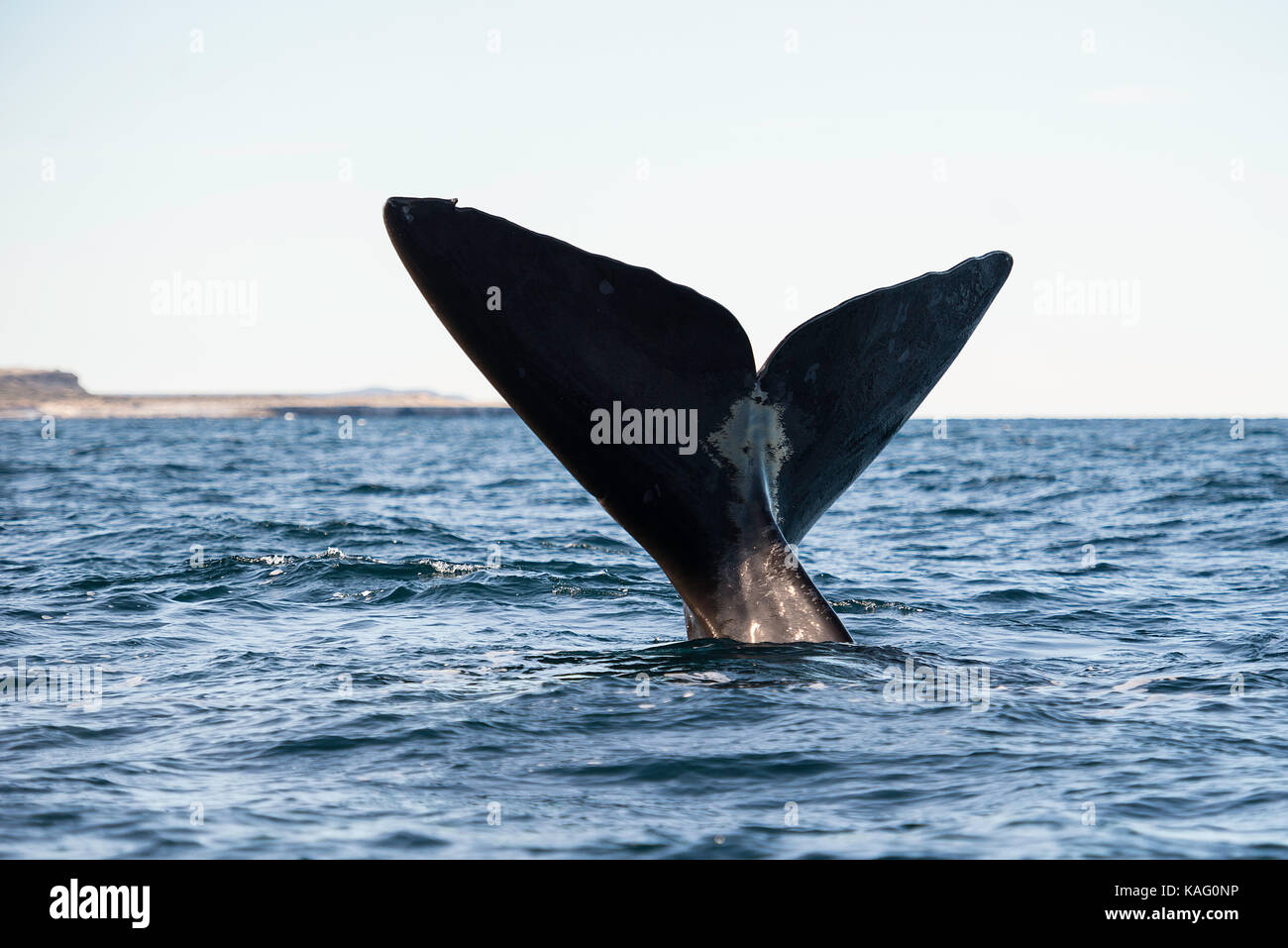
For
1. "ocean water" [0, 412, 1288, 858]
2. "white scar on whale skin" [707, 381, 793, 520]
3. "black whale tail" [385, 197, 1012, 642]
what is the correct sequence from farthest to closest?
"white scar on whale skin" [707, 381, 793, 520] < "black whale tail" [385, 197, 1012, 642] < "ocean water" [0, 412, 1288, 858]

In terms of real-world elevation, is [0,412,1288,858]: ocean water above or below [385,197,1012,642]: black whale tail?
below

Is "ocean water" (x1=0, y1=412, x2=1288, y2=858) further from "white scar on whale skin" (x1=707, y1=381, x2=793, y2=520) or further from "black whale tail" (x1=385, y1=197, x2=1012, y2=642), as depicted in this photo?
"white scar on whale skin" (x1=707, y1=381, x2=793, y2=520)

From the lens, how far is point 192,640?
28.6ft

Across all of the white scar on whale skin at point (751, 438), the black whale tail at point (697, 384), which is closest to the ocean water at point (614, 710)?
the black whale tail at point (697, 384)

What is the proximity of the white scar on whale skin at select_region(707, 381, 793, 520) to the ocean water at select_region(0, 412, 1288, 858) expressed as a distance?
3.01 ft

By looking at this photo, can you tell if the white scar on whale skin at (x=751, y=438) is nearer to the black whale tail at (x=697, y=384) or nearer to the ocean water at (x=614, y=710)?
the black whale tail at (x=697, y=384)

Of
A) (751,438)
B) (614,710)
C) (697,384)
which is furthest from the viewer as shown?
(614,710)

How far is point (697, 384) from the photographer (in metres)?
5.72

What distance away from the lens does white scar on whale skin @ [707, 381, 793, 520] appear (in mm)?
5844

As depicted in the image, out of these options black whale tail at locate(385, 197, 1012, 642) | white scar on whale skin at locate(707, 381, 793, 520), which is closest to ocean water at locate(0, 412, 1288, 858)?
black whale tail at locate(385, 197, 1012, 642)

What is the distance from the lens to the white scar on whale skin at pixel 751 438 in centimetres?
584

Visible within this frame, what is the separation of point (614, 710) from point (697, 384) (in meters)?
1.59

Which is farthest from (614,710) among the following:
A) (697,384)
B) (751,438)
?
(697,384)

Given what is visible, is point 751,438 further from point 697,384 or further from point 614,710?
point 614,710
